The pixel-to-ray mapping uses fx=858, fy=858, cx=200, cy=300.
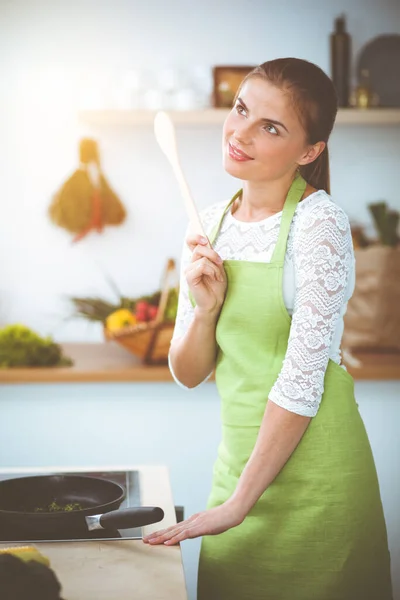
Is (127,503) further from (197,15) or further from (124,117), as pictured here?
(197,15)

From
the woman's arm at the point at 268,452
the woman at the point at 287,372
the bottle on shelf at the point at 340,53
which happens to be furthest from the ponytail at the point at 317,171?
the bottle on shelf at the point at 340,53

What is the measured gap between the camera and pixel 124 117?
3.03 m

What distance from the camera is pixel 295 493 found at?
1396 mm

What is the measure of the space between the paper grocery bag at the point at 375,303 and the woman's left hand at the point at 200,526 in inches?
65.1

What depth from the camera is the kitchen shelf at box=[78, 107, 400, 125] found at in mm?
2998

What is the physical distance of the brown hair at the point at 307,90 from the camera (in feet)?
4.50

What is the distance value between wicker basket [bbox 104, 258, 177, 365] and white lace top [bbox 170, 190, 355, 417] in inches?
50.1

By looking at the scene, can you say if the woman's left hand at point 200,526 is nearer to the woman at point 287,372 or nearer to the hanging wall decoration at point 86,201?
the woman at point 287,372

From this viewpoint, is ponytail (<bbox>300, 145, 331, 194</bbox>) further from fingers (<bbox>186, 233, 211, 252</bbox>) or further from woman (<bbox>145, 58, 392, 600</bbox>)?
fingers (<bbox>186, 233, 211, 252</bbox>)

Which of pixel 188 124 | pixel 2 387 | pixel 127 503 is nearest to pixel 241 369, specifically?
pixel 127 503

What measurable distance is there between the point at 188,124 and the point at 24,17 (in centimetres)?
74

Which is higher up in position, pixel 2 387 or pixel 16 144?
pixel 16 144

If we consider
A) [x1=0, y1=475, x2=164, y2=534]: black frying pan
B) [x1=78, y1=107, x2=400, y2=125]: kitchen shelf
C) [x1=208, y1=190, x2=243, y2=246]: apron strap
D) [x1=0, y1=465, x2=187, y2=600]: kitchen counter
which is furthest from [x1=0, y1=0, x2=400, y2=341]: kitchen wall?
[x1=0, y1=465, x2=187, y2=600]: kitchen counter

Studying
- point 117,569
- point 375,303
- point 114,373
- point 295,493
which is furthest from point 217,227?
point 375,303
